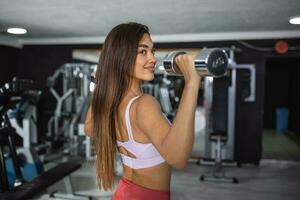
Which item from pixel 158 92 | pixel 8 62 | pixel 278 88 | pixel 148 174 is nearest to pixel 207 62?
pixel 148 174

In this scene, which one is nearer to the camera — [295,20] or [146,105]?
[146,105]

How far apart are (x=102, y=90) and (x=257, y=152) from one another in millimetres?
4080

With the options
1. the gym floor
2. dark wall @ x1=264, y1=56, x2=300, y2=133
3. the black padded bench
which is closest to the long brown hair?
the black padded bench

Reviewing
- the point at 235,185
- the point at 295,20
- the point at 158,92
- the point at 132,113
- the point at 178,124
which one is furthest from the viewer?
the point at 158,92

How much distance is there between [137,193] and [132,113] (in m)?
0.28

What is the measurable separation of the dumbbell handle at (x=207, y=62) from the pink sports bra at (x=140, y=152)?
0.15m

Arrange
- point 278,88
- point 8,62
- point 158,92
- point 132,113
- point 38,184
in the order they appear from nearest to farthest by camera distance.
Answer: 1. point 132,113
2. point 38,184
3. point 8,62
4. point 158,92
5. point 278,88

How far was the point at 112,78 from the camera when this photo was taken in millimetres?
931

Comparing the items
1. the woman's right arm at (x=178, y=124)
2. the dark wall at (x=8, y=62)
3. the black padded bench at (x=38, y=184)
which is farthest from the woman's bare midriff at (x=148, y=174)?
the dark wall at (x=8, y=62)

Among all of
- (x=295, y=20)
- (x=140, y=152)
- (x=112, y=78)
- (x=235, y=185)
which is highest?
(x=295, y=20)

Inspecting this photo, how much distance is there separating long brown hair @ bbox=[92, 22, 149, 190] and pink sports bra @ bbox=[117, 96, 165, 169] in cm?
5

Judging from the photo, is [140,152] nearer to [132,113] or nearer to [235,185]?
[132,113]

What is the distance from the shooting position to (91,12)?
3.05 m

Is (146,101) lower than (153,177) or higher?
higher
